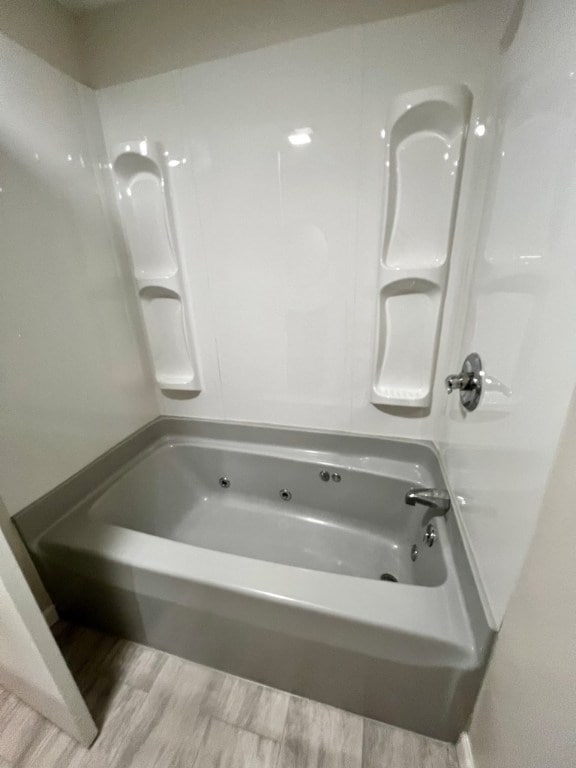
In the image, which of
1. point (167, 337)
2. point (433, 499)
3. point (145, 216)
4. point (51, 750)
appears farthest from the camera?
point (167, 337)

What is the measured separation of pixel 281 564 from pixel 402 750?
1.90 feet

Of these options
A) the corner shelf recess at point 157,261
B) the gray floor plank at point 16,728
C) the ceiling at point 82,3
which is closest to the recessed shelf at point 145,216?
the corner shelf recess at point 157,261

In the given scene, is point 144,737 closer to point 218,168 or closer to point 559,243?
point 559,243

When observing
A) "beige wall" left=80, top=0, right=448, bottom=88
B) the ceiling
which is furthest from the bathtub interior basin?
the ceiling

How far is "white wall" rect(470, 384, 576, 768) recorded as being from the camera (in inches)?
16.4

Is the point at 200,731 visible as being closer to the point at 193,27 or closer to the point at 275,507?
the point at 275,507

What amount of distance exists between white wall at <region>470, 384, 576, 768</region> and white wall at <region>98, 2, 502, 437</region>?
828 millimetres

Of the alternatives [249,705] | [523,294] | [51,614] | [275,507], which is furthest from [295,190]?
[51,614]

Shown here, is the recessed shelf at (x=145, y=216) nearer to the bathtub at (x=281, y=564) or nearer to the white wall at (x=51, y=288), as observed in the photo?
the white wall at (x=51, y=288)

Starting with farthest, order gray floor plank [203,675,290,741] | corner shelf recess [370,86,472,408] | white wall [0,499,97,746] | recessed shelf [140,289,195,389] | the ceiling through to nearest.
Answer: recessed shelf [140,289,195,389]
the ceiling
corner shelf recess [370,86,472,408]
gray floor plank [203,675,290,741]
white wall [0,499,97,746]

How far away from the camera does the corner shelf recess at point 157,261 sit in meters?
1.26

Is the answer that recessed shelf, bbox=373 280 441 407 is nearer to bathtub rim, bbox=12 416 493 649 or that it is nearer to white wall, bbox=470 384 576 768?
bathtub rim, bbox=12 416 493 649

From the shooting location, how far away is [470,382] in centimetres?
84

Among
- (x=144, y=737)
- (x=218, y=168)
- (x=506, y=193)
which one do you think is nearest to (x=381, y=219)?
(x=506, y=193)
